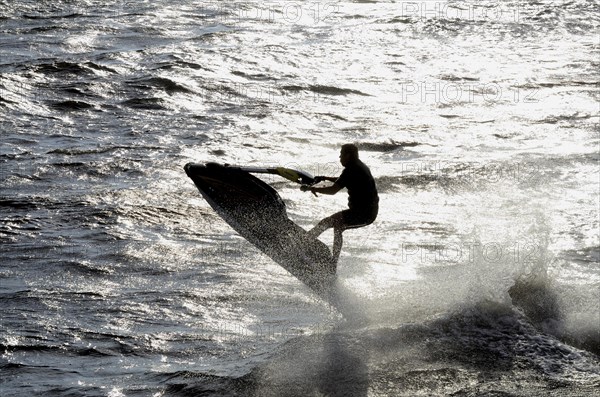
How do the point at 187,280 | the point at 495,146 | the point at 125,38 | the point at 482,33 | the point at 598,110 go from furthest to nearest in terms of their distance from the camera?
the point at 482,33 < the point at 125,38 < the point at 598,110 < the point at 495,146 < the point at 187,280

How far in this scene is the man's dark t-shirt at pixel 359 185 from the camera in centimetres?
1259

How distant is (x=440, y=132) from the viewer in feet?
75.2

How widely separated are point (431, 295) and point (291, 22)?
19450 millimetres

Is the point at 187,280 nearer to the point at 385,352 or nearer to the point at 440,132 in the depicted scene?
the point at 385,352

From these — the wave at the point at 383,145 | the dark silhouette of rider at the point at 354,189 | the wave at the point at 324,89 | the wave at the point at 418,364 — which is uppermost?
the dark silhouette of rider at the point at 354,189

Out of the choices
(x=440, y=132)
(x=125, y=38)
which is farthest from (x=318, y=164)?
(x=125, y=38)

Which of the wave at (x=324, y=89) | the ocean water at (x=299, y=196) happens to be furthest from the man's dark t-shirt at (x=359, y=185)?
the wave at (x=324, y=89)

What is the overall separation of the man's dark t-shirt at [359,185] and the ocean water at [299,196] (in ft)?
4.64

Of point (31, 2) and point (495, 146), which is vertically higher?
point (31, 2)

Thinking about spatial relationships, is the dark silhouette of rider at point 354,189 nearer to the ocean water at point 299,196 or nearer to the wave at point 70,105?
the ocean water at point 299,196

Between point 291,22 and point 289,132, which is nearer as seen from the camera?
point 289,132

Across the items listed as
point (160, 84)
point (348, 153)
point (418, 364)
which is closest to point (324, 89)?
point (160, 84)

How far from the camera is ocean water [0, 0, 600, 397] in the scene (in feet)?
39.6

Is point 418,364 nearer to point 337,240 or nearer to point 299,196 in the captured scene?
point 337,240
